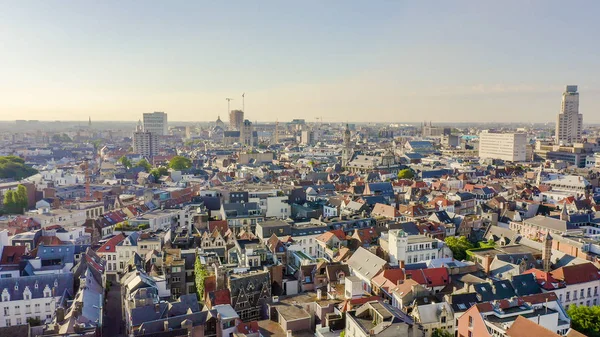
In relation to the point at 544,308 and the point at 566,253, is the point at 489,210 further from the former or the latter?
the point at 544,308

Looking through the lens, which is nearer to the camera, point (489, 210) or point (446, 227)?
point (446, 227)

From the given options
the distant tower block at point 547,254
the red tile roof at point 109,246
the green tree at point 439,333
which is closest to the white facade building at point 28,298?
the red tile roof at point 109,246

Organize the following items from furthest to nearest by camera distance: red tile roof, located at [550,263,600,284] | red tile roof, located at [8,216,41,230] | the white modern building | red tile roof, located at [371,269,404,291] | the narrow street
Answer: red tile roof, located at [8,216,41,230] → the white modern building → red tile roof, located at [550,263,600,284] → red tile roof, located at [371,269,404,291] → the narrow street

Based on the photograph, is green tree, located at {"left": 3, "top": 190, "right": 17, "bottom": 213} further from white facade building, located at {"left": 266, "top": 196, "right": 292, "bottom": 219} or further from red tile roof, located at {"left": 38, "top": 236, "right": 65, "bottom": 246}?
white facade building, located at {"left": 266, "top": 196, "right": 292, "bottom": 219}

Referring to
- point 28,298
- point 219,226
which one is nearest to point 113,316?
point 28,298

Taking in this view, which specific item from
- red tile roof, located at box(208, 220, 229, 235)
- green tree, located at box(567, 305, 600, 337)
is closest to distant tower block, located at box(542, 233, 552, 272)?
green tree, located at box(567, 305, 600, 337)

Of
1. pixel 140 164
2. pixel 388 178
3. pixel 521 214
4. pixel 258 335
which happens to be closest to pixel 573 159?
pixel 388 178
